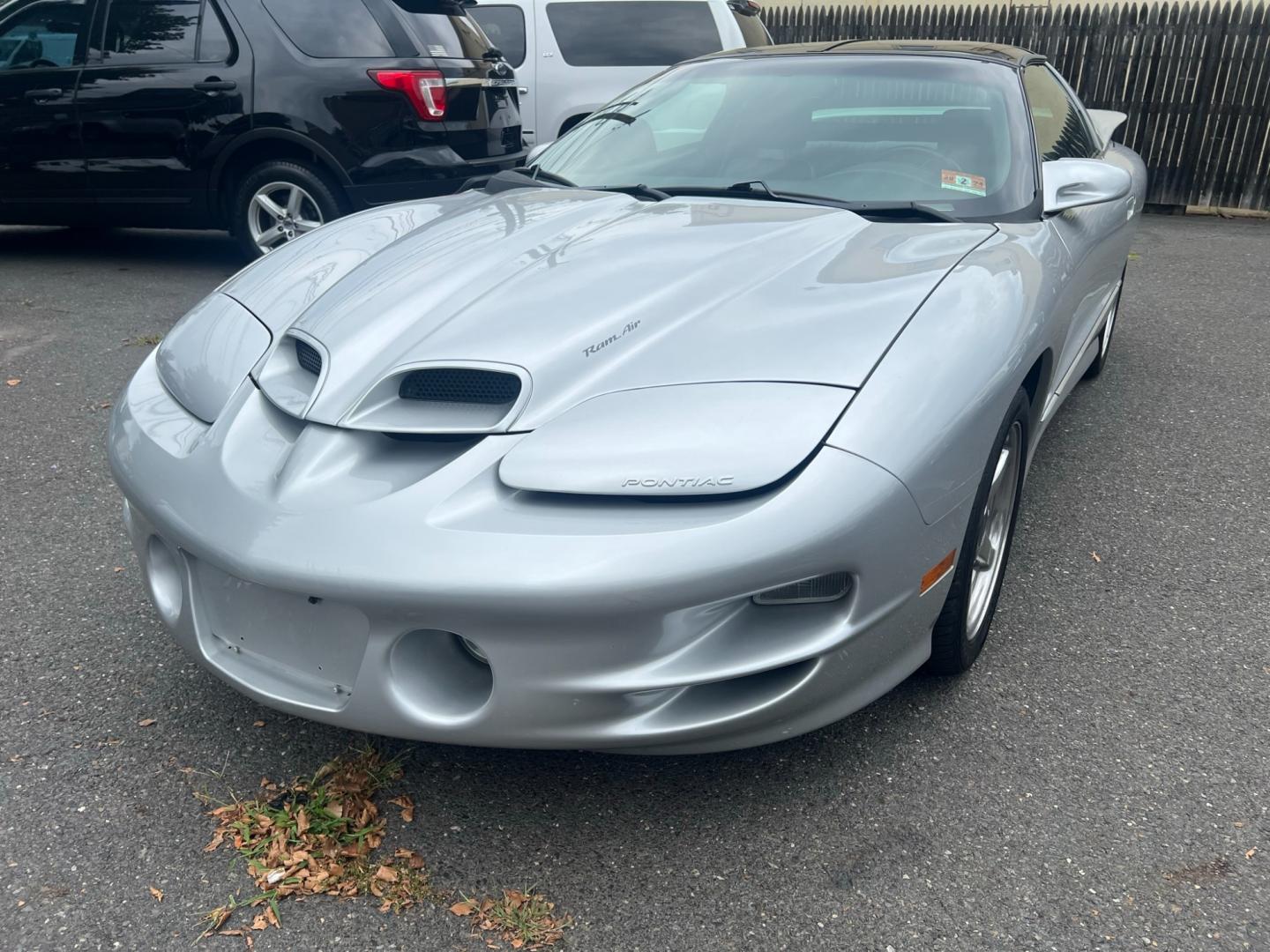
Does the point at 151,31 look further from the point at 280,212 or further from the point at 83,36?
the point at 280,212

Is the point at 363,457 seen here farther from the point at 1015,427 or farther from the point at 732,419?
the point at 1015,427

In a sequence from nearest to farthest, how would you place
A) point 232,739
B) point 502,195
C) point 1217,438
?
point 232,739
point 502,195
point 1217,438

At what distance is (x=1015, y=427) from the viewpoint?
8.19ft

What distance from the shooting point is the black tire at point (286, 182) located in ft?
19.8

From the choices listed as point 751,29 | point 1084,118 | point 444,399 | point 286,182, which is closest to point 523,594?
point 444,399

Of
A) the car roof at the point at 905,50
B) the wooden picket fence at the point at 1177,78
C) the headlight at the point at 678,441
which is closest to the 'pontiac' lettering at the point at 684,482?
the headlight at the point at 678,441

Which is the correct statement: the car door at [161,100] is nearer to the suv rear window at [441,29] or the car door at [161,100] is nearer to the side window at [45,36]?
the side window at [45,36]

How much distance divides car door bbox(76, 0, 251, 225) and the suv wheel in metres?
Result: 0.24

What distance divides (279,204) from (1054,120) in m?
4.30

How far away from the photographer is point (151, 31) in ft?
20.1

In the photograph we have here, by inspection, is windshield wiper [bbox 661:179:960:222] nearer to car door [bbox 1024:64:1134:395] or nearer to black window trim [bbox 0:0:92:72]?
car door [bbox 1024:64:1134:395]

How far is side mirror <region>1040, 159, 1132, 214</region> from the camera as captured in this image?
2945mm

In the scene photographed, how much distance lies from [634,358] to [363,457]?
1.75 feet

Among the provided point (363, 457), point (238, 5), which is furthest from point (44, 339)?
point (363, 457)
